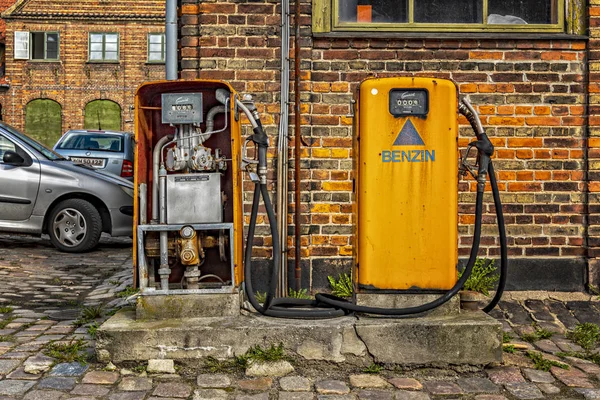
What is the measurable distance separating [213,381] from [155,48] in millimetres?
28867

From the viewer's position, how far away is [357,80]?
218 inches

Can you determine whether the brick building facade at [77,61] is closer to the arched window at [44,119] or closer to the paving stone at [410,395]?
the arched window at [44,119]

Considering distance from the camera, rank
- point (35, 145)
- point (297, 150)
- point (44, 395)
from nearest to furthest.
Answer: point (44, 395) → point (297, 150) → point (35, 145)

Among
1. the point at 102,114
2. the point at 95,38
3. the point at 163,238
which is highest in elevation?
the point at 95,38

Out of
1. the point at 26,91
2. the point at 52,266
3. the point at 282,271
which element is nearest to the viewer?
the point at 282,271

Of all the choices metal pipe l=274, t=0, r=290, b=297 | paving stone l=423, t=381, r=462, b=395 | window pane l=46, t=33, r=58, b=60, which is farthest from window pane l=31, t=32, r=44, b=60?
paving stone l=423, t=381, r=462, b=395

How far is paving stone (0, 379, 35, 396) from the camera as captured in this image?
11.6 ft

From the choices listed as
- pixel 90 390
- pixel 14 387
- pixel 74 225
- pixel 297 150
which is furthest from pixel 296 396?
pixel 74 225

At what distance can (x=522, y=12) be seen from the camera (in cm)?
568

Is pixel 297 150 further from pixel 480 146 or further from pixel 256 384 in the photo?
pixel 256 384

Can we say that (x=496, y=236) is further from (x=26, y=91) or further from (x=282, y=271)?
(x=26, y=91)

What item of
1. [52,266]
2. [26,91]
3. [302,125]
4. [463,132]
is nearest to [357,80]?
[302,125]

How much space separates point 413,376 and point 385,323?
32cm

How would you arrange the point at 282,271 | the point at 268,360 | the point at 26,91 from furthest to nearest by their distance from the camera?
the point at 26,91, the point at 282,271, the point at 268,360
